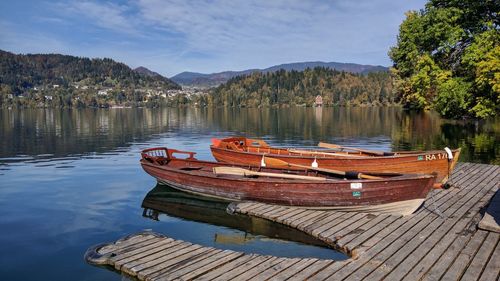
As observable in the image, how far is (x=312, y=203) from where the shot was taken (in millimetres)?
14977

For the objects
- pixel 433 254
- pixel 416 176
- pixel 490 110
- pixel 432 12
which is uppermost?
pixel 432 12

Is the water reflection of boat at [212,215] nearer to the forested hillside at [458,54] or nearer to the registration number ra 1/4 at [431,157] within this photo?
the registration number ra 1/4 at [431,157]

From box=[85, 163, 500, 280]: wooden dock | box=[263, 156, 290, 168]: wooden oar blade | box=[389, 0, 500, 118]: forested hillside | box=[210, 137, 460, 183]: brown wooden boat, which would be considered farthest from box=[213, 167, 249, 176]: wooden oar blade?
box=[389, 0, 500, 118]: forested hillside

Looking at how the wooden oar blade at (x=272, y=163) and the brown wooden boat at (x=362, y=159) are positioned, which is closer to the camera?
the brown wooden boat at (x=362, y=159)

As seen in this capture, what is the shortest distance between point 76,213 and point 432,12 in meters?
31.2

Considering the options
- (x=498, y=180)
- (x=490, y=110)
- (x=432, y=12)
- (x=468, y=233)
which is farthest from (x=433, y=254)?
(x=432, y=12)

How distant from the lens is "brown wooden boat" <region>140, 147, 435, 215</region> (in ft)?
44.5

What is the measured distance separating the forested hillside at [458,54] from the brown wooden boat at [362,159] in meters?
9.78

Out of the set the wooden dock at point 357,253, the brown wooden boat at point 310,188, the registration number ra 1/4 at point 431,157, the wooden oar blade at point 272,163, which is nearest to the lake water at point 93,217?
the wooden dock at point 357,253

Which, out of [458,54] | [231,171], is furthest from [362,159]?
[458,54]

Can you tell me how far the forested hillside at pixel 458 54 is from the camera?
27078mm

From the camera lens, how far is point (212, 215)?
658 inches

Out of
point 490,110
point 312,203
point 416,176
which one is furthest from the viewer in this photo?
point 490,110

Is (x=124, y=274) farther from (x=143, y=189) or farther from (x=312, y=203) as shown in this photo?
(x=143, y=189)
